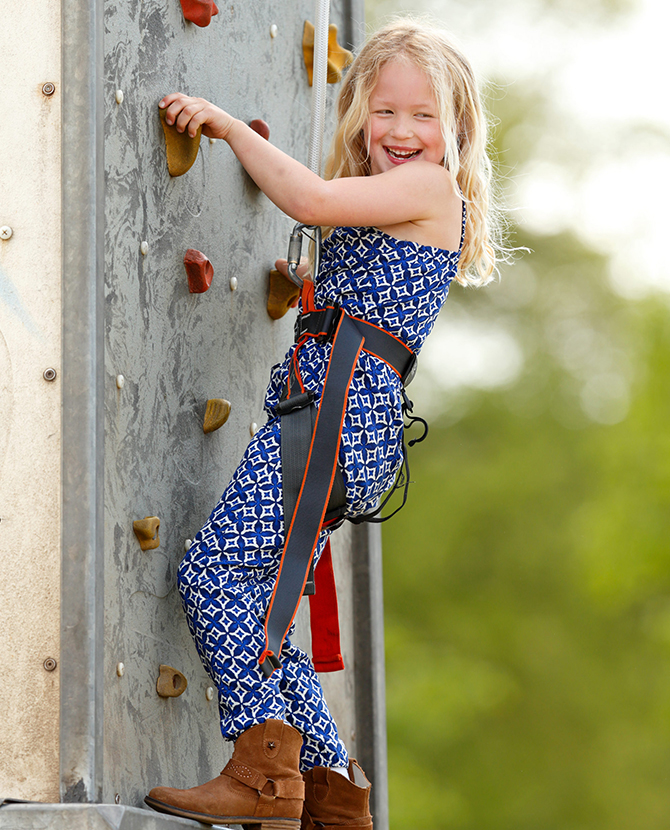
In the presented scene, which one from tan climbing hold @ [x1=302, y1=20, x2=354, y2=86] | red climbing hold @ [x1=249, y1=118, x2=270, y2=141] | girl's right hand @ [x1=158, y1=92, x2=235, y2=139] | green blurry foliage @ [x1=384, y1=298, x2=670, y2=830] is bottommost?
green blurry foliage @ [x1=384, y1=298, x2=670, y2=830]

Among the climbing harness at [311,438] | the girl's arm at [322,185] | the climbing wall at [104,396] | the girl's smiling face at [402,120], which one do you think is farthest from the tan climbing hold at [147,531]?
the girl's smiling face at [402,120]

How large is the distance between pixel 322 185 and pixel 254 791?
1127 millimetres

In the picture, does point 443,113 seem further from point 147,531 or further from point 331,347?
point 147,531

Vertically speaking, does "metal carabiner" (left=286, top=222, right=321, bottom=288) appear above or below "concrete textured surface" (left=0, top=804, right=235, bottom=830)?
above

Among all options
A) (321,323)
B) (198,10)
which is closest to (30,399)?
(321,323)

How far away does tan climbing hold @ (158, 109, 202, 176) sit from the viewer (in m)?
2.33

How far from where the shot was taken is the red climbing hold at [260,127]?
8.86 feet

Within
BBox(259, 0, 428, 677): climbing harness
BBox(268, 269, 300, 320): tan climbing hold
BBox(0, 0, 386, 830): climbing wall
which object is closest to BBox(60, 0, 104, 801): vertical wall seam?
BBox(0, 0, 386, 830): climbing wall

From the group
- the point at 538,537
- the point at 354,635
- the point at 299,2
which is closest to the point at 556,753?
the point at 538,537

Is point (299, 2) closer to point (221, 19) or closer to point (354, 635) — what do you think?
point (221, 19)

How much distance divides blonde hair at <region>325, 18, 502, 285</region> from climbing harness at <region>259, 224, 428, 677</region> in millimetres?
256

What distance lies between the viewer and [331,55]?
304 cm

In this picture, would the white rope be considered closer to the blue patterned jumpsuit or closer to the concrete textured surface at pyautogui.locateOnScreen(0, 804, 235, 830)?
the blue patterned jumpsuit

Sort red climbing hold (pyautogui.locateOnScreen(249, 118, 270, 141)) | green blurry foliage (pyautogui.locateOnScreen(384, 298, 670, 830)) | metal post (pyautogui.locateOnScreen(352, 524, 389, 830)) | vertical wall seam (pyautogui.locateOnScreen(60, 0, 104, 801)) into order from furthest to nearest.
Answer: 1. green blurry foliage (pyautogui.locateOnScreen(384, 298, 670, 830))
2. metal post (pyautogui.locateOnScreen(352, 524, 389, 830))
3. red climbing hold (pyautogui.locateOnScreen(249, 118, 270, 141))
4. vertical wall seam (pyautogui.locateOnScreen(60, 0, 104, 801))
